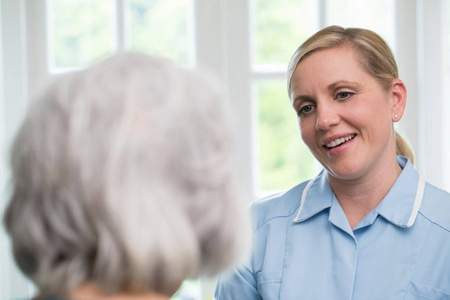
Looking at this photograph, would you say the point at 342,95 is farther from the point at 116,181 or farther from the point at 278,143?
the point at 278,143

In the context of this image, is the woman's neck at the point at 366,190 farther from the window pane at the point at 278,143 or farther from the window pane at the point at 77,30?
the window pane at the point at 77,30

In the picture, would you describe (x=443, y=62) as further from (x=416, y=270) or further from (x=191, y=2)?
(x=416, y=270)

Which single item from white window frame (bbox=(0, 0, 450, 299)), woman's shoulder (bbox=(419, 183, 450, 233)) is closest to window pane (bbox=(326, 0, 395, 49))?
white window frame (bbox=(0, 0, 450, 299))

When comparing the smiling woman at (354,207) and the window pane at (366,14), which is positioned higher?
the window pane at (366,14)

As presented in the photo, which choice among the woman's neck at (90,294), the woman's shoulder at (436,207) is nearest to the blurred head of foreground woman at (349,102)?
the woman's shoulder at (436,207)

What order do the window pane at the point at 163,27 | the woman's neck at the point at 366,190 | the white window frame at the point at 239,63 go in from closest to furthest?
the woman's neck at the point at 366,190, the white window frame at the point at 239,63, the window pane at the point at 163,27

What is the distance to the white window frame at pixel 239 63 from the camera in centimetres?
240

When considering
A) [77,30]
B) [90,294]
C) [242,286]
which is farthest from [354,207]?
[77,30]

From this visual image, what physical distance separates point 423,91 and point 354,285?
4.68ft

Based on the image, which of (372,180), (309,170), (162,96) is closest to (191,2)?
(309,170)

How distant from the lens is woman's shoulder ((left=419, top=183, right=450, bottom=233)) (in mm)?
1380

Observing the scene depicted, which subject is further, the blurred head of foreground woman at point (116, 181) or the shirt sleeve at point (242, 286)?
the shirt sleeve at point (242, 286)

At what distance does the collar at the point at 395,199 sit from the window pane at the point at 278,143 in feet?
3.31

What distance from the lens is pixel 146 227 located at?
65 centimetres
